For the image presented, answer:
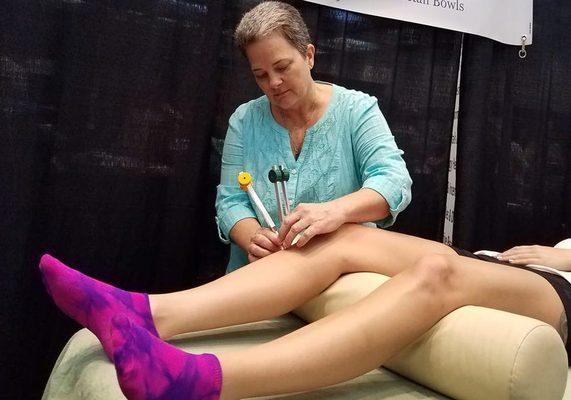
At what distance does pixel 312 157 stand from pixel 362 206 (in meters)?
0.21

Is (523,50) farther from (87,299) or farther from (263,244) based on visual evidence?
(87,299)

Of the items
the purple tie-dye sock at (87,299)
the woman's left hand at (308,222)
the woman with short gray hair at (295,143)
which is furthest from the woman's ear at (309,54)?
the purple tie-dye sock at (87,299)

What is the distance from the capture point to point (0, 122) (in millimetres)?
1198

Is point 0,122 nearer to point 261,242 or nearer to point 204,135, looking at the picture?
point 204,135

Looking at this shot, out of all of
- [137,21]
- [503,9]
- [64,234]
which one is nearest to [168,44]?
[137,21]

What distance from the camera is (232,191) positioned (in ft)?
4.03

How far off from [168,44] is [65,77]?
25 cm

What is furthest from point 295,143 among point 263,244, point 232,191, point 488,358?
point 488,358

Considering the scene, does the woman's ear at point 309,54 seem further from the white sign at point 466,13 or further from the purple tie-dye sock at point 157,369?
the purple tie-dye sock at point 157,369

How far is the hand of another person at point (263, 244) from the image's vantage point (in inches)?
41.7

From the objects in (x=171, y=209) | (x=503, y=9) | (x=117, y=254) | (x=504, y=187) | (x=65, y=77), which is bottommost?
(x=117, y=254)

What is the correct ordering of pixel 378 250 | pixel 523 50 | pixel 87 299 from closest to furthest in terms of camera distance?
pixel 87 299
pixel 378 250
pixel 523 50

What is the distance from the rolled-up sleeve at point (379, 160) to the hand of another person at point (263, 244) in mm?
212

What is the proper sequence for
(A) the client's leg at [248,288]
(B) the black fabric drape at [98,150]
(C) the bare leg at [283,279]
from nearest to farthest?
(A) the client's leg at [248,288]
(C) the bare leg at [283,279]
(B) the black fabric drape at [98,150]
